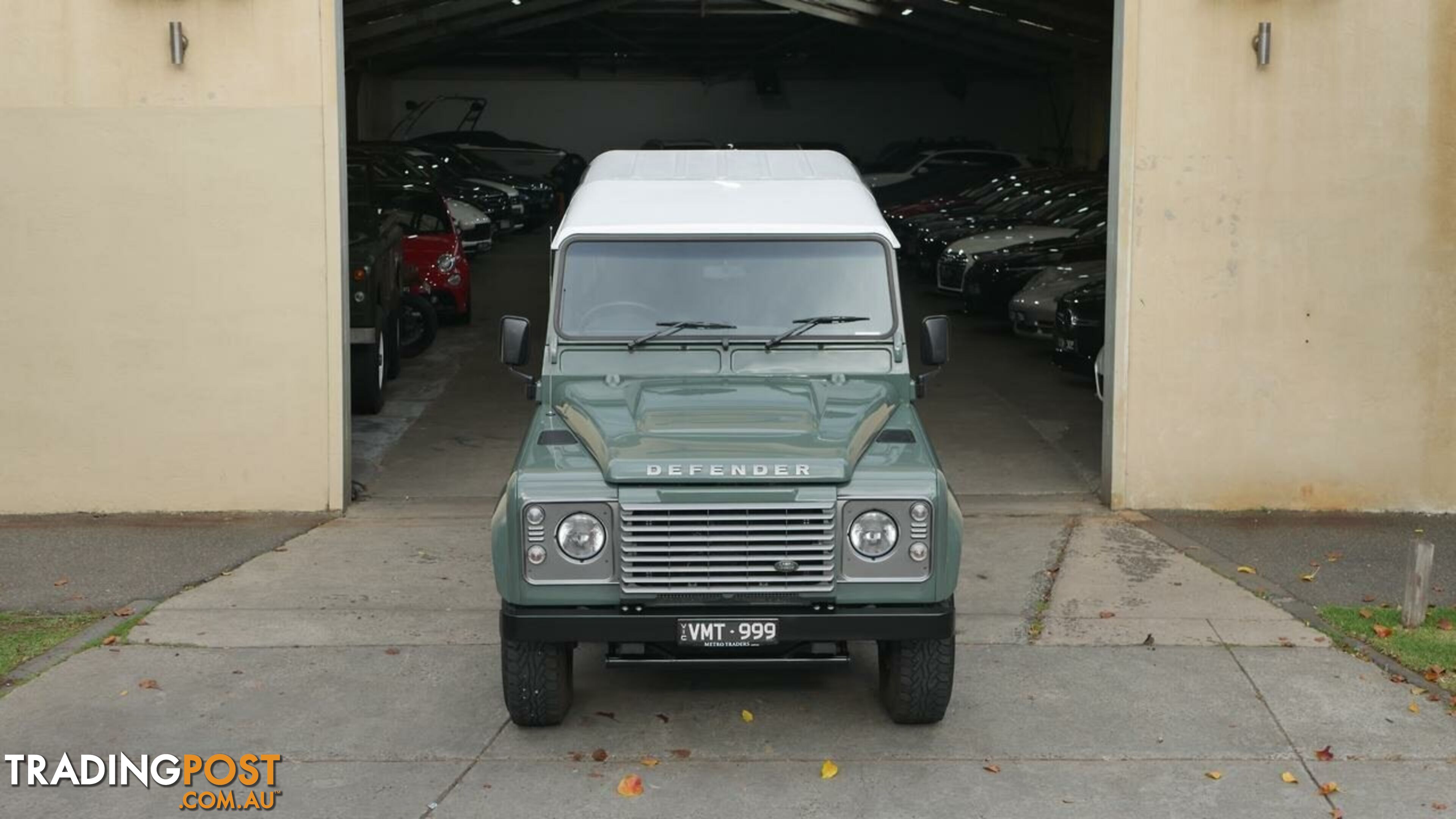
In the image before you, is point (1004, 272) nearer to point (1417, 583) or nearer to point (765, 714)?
point (1417, 583)

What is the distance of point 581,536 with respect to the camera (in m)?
6.34

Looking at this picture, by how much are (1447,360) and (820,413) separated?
6.16 meters

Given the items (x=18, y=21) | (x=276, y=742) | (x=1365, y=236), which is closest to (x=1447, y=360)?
(x=1365, y=236)

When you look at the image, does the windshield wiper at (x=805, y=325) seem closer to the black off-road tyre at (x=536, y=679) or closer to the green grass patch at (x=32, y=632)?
the black off-road tyre at (x=536, y=679)

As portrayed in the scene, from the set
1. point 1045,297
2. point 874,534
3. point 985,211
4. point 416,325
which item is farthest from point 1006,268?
point 874,534

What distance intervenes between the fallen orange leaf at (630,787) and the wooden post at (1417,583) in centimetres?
430

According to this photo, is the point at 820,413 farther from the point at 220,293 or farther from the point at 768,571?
the point at 220,293

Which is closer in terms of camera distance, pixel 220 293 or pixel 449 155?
pixel 220 293

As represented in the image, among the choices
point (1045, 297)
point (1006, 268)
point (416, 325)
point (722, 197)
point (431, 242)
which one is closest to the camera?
point (722, 197)

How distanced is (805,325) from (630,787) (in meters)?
2.29

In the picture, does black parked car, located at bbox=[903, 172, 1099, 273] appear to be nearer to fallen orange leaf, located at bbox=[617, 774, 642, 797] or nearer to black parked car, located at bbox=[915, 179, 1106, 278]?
black parked car, located at bbox=[915, 179, 1106, 278]

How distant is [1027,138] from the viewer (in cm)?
4250

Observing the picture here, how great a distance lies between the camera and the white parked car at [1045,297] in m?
17.2

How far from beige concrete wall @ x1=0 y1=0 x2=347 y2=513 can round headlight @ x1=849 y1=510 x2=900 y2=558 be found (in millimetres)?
5918
